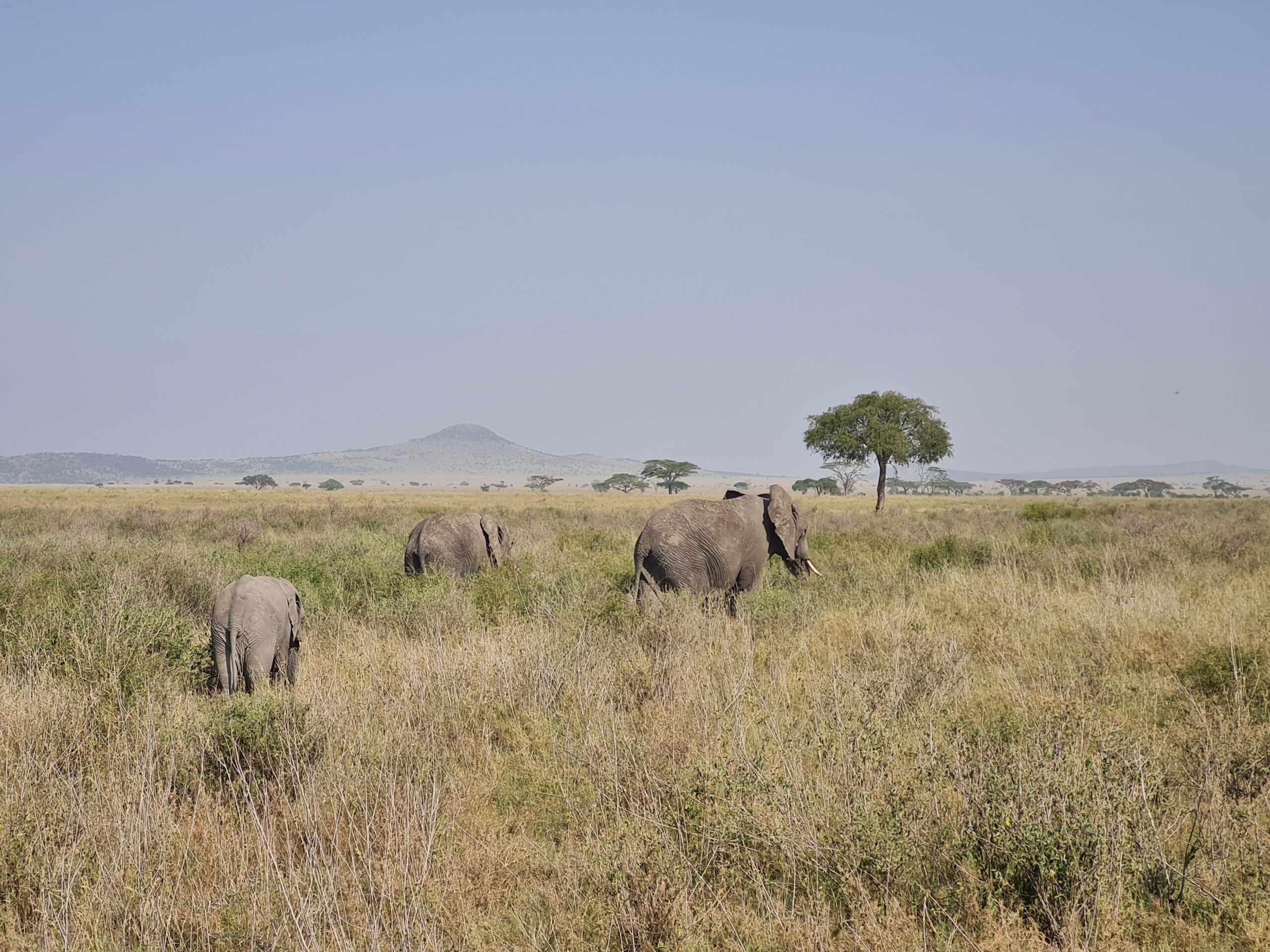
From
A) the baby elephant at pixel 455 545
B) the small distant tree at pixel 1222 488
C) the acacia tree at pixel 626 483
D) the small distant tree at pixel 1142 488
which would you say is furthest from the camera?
the small distant tree at pixel 1222 488

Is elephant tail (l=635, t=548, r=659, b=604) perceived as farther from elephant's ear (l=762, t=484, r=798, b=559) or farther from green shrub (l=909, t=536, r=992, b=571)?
green shrub (l=909, t=536, r=992, b=571)

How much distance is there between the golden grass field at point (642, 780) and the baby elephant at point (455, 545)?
10.8ft

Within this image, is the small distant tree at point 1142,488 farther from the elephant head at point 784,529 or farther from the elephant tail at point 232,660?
the elephant tail at point 232,660

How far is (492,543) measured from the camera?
44.7 feet

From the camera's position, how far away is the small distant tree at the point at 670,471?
123831 millimetres

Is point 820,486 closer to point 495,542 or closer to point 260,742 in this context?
point 495,542

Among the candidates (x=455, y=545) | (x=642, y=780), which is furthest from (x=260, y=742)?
(x=455, y=545)

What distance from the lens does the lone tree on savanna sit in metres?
46.0

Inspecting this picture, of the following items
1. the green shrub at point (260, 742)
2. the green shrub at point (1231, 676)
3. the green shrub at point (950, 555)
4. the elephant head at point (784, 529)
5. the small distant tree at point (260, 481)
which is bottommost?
the small distant tree at point (260, 481)

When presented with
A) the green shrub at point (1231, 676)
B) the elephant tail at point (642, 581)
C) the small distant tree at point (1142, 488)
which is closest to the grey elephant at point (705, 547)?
the elephant tail at point (642, 581)

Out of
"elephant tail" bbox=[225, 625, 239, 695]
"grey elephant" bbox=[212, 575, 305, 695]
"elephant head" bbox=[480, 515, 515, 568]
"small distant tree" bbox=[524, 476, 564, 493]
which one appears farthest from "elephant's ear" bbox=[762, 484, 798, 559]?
"small distant tree" bbox=[524, 476, 564, 493]

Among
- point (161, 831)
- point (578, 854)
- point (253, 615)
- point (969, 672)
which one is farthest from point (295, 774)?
point (969, 672)

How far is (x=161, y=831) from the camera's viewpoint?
163 inches

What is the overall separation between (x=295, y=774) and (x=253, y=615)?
89.3 inches
